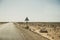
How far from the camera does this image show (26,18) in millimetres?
111250

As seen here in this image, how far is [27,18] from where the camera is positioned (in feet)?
365

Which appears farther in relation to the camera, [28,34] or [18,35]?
→ [28,34]

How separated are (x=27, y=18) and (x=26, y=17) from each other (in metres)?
1.13

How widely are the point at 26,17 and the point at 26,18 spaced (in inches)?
36.6

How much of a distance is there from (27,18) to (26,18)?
0.68 m

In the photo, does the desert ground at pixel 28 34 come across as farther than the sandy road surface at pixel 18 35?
Yes

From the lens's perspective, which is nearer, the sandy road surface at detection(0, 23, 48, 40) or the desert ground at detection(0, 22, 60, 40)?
the sandy road surface at detection(0, 23, 48, 40)
